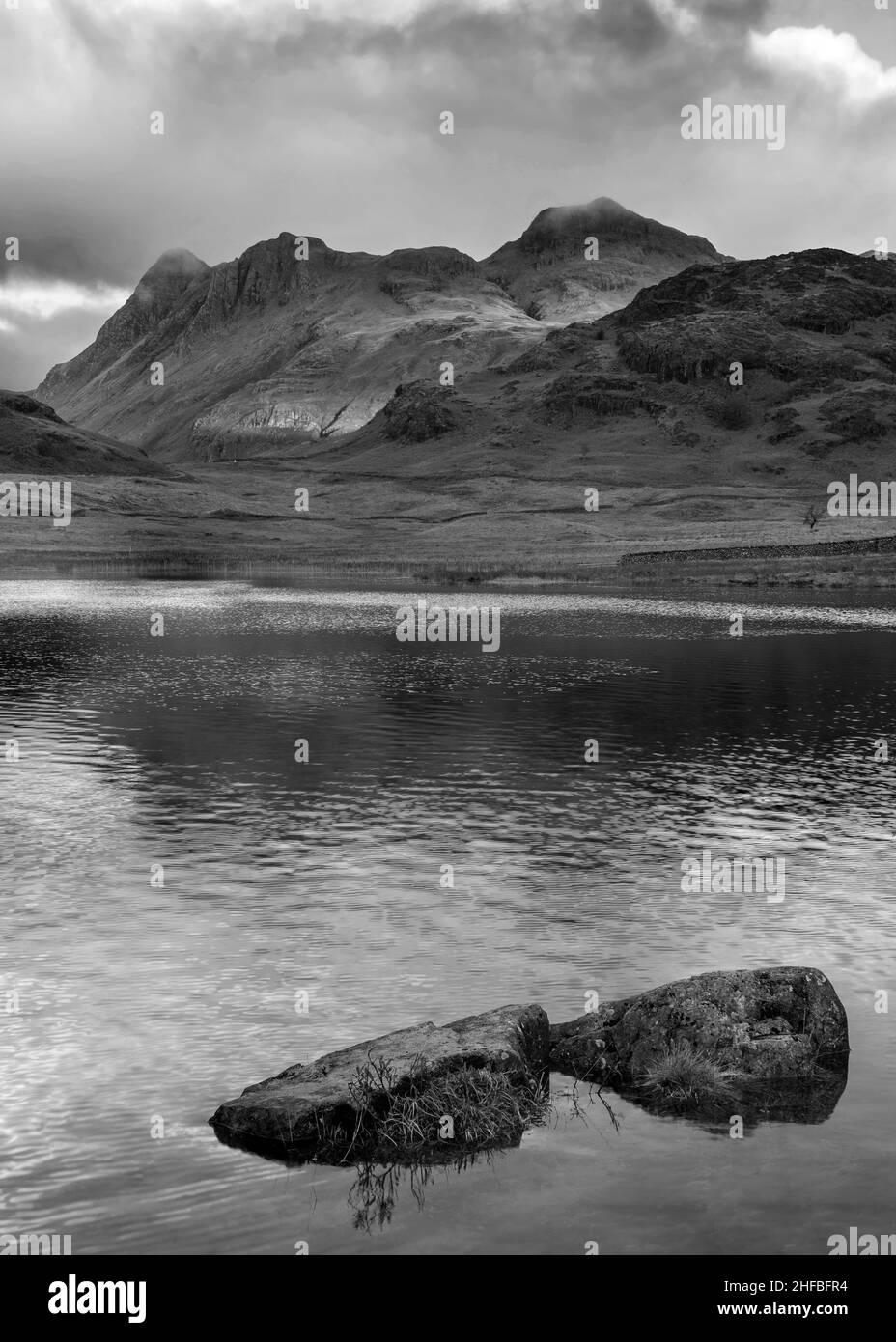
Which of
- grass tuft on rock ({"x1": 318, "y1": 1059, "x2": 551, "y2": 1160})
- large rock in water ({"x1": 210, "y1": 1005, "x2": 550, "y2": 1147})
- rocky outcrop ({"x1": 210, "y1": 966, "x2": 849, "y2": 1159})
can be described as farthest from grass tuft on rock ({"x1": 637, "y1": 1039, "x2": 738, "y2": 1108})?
grass tuft on rock ({"x1": 318, "y1": 1059, "x2": 551, "y2": 1160})

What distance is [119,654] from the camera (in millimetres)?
66938

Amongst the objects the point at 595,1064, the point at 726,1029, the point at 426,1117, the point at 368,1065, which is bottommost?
the point at 595,1064

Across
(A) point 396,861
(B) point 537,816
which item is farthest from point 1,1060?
(B) point 537,816

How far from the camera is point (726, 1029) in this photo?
16.3 metres

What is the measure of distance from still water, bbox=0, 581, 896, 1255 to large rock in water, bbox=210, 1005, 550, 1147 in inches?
16.2

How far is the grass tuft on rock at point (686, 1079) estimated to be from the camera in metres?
15.4

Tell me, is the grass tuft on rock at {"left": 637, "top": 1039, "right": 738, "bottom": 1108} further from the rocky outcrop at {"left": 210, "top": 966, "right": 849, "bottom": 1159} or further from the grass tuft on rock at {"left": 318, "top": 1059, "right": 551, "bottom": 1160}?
the grass tuft on rock at {"left": 318, "top": 1059, "right": 551, "bottom": 1160}

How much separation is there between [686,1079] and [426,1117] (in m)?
3.32

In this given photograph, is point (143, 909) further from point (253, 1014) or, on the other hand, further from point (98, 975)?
point (253, 1014)

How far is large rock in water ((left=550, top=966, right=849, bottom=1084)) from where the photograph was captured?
1609 centimetres

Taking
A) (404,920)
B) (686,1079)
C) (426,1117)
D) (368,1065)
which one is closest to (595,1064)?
(686,1079)

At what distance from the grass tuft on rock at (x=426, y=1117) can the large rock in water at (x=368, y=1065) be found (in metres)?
0.08

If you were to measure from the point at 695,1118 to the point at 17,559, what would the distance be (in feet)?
586

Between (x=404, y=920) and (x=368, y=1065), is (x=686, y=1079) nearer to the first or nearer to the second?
(x=368, y=1065)
